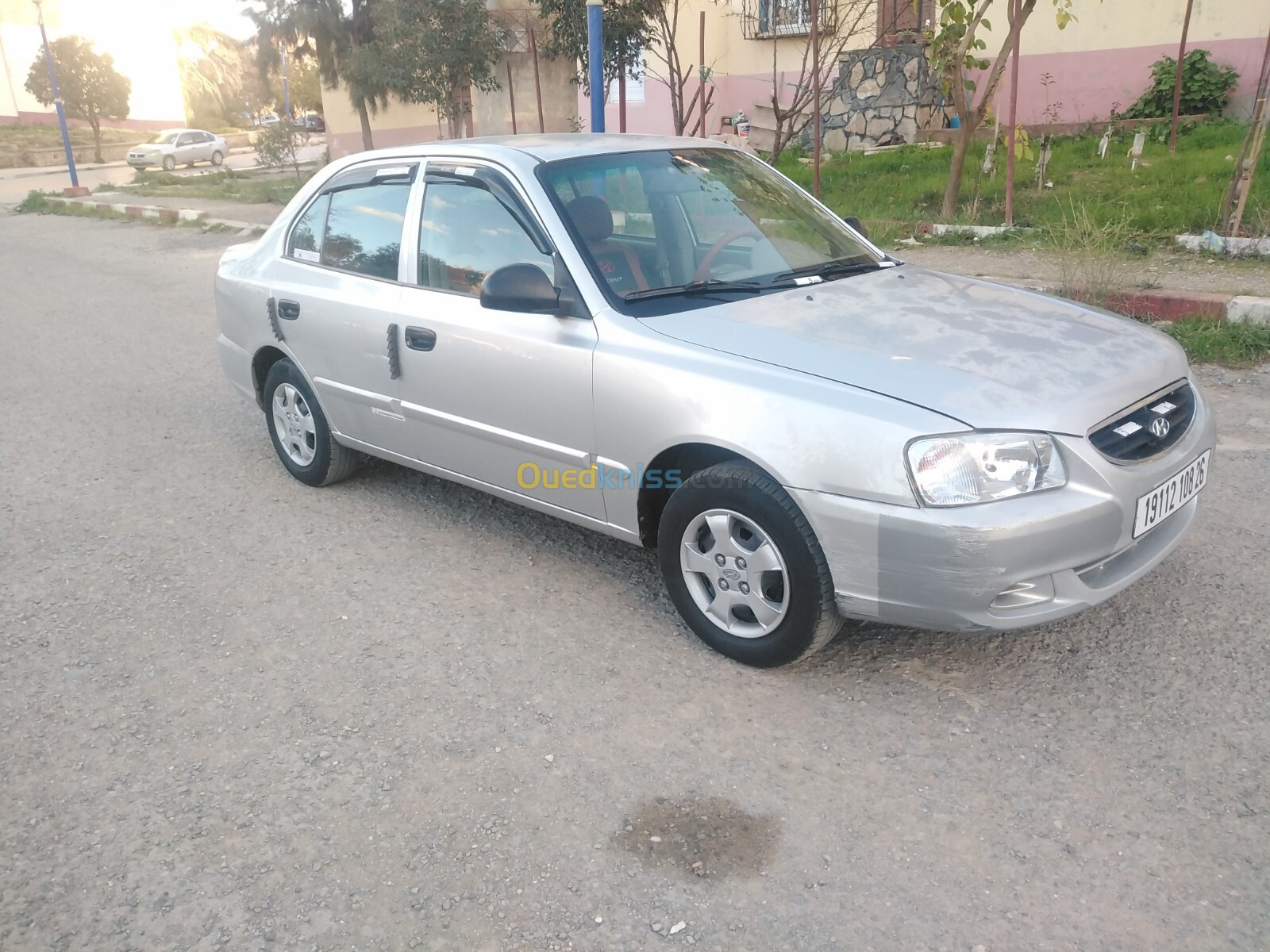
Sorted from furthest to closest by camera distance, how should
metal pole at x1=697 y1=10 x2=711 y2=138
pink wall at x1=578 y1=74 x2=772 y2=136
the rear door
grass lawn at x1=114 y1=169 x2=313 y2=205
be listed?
grass lawn at x1=114 y1=169 x2=313 y2=205
pink wall at x1=578 y1=74 x2=772 y2=136
metal pole at x1=697 y1=10 x2=711 y2=138
the rear door

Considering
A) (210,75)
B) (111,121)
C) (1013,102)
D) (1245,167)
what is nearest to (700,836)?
(1245,167)

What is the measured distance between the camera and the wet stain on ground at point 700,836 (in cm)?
248

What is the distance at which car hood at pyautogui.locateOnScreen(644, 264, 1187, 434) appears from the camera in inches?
112

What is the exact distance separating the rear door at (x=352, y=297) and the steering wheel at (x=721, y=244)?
1276 millimetres

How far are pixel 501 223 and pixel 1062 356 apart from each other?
1994 mm

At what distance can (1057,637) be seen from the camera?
337 cm

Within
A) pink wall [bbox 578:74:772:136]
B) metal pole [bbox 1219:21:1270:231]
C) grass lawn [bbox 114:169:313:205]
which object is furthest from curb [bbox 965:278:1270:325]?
grass lawn [bbox 114:169:313:205]

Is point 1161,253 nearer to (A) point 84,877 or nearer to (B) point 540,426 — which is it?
(B) point 540,426

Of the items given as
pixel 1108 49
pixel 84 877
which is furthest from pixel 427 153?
pixel 1108 49

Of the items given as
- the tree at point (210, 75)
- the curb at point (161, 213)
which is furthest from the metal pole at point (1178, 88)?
the tree at point (210, 75)

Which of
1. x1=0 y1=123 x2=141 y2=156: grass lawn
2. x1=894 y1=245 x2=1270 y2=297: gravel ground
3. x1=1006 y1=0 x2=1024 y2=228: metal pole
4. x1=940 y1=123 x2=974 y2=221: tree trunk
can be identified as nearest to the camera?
x1=894 y1=245 x2=1270 y2=297: gravel ground

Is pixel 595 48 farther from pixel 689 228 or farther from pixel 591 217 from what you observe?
pixel 591 217

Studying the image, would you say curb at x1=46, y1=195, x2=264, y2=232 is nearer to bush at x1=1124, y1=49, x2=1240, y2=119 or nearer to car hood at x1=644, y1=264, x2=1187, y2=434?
bush at x1=1124, y1=49, x2=1240, y2=119

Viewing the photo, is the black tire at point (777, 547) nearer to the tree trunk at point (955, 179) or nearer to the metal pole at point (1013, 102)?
the metal pole at point (1013, 102)
